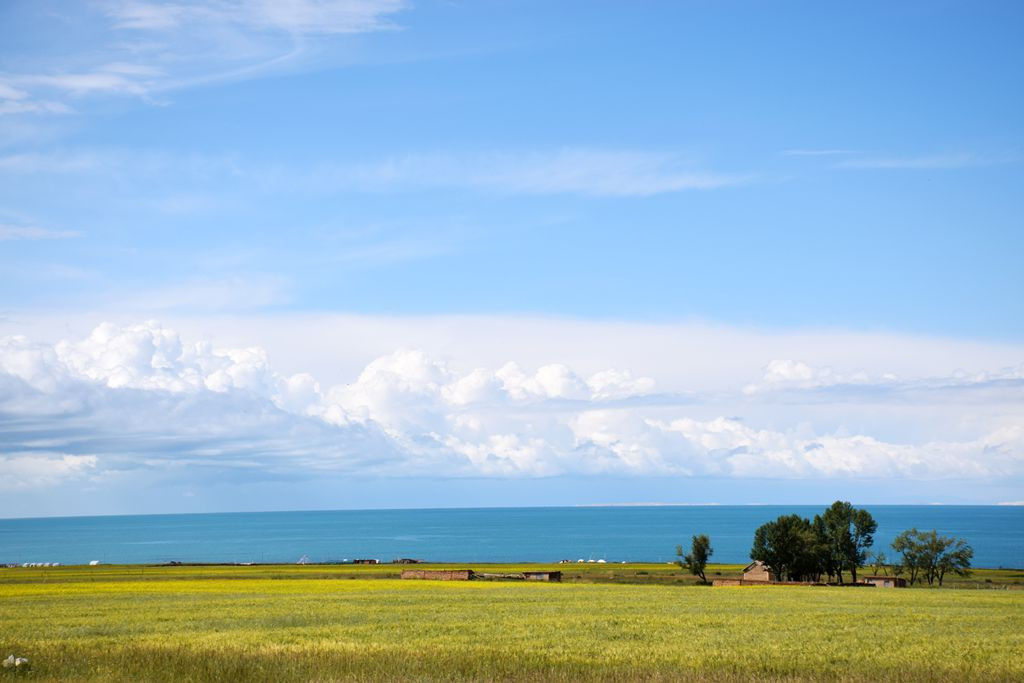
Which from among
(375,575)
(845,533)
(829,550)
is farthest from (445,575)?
(845,533)

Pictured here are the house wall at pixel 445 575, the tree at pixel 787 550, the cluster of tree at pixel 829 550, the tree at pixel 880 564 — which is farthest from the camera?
the tree at pixel 880 564

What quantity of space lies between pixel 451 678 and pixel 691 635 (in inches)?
540

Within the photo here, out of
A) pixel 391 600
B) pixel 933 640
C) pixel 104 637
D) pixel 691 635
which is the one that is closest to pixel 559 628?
pixel 691 635

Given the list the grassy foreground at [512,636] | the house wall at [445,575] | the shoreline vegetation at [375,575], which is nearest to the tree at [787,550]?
the shoreline vegetation at [375,575]

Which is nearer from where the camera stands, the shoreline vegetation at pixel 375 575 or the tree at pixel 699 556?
the shoreline vegetation at pixel 375 575

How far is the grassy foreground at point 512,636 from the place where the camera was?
25750 millimetres

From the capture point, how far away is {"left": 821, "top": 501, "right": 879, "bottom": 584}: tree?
109812 mm

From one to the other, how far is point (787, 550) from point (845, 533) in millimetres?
8971

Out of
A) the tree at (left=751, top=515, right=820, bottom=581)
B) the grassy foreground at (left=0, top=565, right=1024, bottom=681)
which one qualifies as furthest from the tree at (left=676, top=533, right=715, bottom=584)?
the grassy foreground at (left=0, top=565, right=1024, bottom=681)

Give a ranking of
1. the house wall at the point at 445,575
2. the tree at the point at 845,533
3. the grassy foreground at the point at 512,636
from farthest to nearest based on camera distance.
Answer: the tree at the point at 845,533, the house wall at the point at 445,575, the grassy foreground at the point at 512,636

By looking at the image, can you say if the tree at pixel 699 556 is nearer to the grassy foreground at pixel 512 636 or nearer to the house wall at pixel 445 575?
the house wall at pixel 445 575

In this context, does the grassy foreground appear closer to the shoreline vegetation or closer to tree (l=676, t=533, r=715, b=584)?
the shoreline vegetation

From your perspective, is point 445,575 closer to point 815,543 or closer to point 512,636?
point 815,543

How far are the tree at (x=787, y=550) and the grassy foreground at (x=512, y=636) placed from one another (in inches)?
1803
